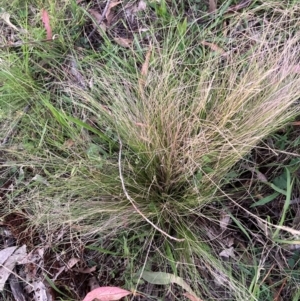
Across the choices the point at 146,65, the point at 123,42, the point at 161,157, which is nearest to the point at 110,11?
the point at 123,42

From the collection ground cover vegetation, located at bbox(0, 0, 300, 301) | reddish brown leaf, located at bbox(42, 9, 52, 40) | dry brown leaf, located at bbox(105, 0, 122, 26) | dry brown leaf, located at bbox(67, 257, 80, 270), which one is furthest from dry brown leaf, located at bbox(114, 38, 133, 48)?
dry brown leaf, located at bbox(67, 257, 80, 270)

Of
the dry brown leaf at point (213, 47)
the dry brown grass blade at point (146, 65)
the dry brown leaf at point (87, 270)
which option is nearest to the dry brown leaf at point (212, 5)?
the dry brown leaf at point (213, 47)

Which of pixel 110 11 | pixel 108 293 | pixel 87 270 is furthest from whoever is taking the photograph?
pixel 110 11

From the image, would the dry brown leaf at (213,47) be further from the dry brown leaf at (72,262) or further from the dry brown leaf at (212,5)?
the dry brown leaf at (72,262)

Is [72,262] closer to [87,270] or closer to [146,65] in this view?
[87,270]

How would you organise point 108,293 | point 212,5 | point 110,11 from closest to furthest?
point 108,293 → point 212,5 → point 110,11

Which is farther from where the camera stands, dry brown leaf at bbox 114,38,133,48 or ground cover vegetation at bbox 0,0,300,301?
dry brown leaf at bbox 114,38,133,48

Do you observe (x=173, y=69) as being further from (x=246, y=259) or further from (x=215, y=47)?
(x=246, y=259)

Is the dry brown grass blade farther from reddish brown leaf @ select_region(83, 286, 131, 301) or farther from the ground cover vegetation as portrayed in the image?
reddish brown leaf @ select_region(83, 286, 131, 301)
